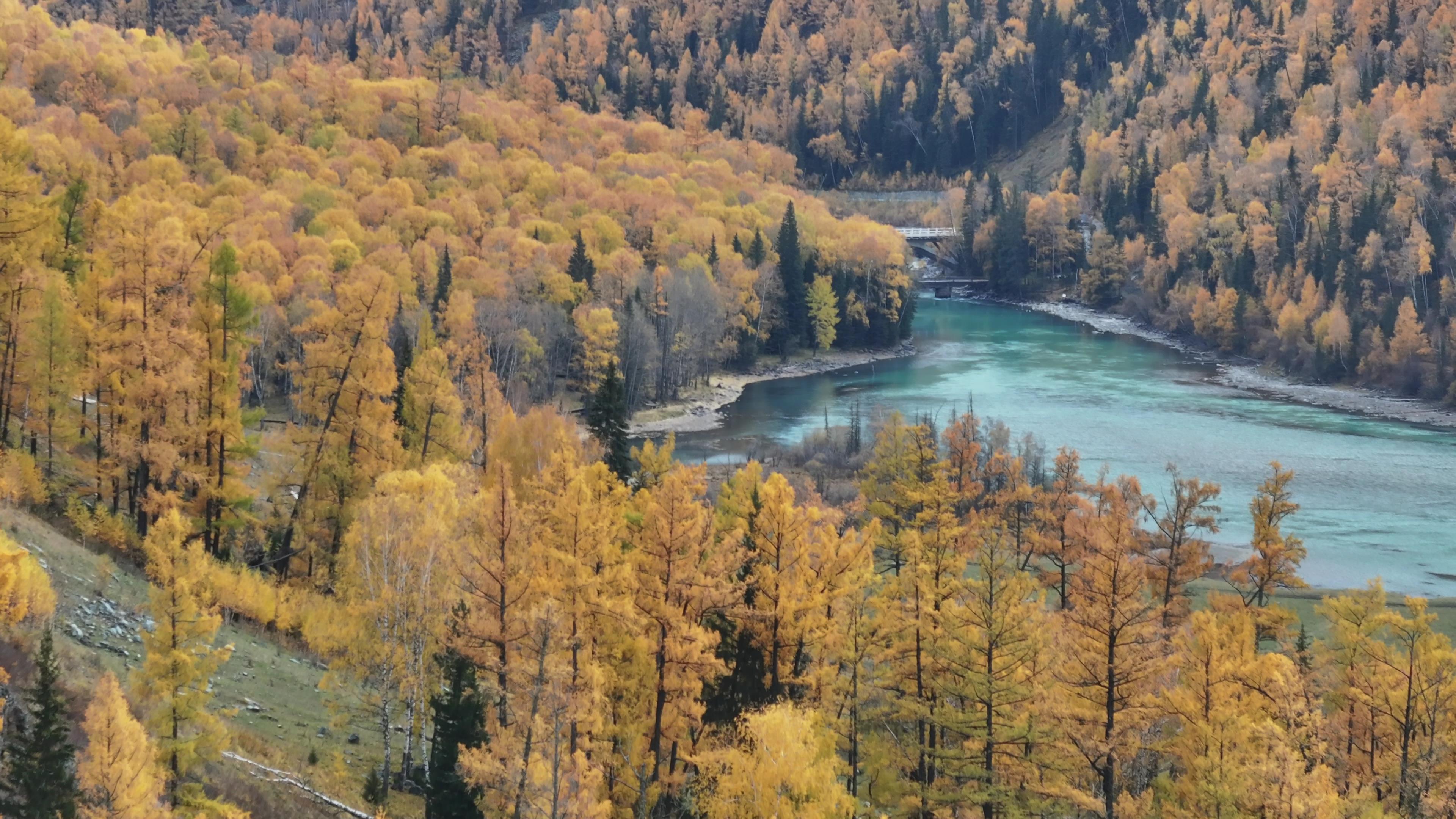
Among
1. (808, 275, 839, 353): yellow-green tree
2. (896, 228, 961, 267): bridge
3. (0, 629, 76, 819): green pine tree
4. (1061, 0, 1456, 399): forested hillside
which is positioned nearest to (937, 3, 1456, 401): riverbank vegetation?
(1061, 0, 1456, 399): forested hillside

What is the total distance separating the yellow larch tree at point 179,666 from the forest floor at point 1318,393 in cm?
9384

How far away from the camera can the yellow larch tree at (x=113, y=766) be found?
62.5 feet

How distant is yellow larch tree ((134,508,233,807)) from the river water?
4900cm

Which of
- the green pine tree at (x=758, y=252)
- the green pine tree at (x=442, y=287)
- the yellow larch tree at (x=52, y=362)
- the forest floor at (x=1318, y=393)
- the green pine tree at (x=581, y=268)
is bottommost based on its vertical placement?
the forest floor at (x=1318, y=393)

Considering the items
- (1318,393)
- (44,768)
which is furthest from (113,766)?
(1318,393)

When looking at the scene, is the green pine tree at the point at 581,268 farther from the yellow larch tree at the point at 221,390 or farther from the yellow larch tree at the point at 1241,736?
the yellow larch tree at the point at 1241,736

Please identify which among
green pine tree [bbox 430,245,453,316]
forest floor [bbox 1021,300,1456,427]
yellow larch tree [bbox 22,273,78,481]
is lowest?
forest floor [bbox 1021,300,1456,427]

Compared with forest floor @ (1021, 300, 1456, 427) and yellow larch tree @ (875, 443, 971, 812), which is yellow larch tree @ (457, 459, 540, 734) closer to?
yellow larch tree @ (875, 443, 971, 812)

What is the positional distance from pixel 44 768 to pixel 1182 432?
81184 mm

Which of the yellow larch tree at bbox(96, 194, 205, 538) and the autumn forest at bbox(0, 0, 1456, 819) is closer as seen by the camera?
the autumn forest at bbox(0, 0, 1456, 819)

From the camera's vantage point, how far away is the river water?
63.9 meters

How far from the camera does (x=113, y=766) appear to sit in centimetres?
1919

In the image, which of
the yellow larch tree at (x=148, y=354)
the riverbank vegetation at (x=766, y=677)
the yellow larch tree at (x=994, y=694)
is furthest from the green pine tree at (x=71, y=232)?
the yellow larch tree at (x=994, y=694)

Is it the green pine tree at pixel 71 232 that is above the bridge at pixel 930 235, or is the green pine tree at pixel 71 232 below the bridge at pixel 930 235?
below
